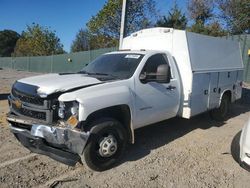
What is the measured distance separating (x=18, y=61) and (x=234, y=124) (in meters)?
44.8

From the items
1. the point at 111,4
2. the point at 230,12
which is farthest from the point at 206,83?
the point at 111,4

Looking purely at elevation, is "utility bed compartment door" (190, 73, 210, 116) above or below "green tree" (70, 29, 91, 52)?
below

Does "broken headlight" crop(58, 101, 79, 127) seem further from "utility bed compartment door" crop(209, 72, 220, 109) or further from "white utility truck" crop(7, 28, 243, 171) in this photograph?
"utility bed compartment door" crop(209, 72, 220, 109)

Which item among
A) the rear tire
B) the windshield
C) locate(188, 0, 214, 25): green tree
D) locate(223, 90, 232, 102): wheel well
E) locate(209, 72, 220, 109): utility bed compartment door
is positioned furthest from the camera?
locate(188, 0, 214, 25): green tree

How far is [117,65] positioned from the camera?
601 cm

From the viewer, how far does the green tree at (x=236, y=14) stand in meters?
22.9

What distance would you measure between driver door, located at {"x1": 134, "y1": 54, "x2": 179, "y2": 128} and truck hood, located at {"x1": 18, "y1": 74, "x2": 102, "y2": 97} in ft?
3.01

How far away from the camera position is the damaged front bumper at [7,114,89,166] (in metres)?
4.43

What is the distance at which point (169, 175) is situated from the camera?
15.9ft

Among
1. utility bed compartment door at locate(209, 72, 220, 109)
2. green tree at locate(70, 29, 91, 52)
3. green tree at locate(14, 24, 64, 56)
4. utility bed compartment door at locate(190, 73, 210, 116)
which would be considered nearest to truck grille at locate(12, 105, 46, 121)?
utility bed compartment door at locate(190, 73, 210, 116)

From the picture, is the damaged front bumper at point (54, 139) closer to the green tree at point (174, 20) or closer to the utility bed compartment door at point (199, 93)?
the utility bed compartment door at point (199, 93)

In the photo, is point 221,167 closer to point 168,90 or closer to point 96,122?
point 168,90

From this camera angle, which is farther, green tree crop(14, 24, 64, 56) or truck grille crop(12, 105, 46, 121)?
green tree crop(14, 24, 64, 56)

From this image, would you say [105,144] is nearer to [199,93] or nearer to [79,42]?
[199,93]
